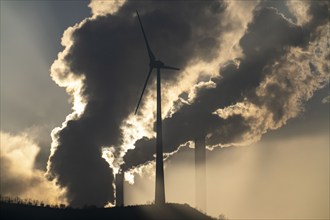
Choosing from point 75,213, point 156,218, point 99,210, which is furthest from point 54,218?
point 156,218

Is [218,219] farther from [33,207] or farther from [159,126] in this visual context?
[33,207]

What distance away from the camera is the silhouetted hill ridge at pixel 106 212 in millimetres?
86188

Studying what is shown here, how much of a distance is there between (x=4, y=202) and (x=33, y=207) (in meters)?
5.07

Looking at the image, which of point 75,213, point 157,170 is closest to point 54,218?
point 75,213

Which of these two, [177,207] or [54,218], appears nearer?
[54,218]

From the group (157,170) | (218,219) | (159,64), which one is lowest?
(218,219)

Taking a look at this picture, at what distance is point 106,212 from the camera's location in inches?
3836

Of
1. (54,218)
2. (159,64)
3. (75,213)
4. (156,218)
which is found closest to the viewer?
(54,218)

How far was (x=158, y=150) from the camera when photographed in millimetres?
115188

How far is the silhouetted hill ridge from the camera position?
283ft

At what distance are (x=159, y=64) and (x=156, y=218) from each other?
3699 cm

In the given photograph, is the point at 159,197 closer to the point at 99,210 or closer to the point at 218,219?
the point at 218,219

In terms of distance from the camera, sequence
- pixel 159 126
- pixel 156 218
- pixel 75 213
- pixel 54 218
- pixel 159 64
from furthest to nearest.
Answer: pixel 159 64 < pixel 159 126 < pixel 156 218 < pixel 75 213 < pixel 54 218

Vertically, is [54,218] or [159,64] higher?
[159,64]
